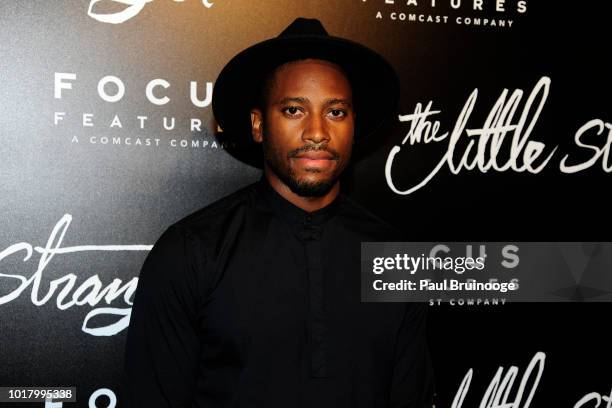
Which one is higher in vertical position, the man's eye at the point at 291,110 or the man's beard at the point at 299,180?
the man's eye at the point at 291,110

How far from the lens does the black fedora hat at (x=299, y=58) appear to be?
1702 mm

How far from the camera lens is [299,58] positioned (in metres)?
1.70

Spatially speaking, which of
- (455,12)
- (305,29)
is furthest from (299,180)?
(455,12)

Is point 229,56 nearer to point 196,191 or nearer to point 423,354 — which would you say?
point 196,191

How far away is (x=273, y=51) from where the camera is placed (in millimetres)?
1729

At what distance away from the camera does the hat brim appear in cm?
171

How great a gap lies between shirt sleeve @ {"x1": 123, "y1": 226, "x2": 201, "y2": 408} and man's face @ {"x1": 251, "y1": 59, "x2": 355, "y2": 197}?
35 centimetres

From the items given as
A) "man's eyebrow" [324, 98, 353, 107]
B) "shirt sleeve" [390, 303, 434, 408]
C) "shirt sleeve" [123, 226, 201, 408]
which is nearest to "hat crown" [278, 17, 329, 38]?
"man's eyebrow" [324, 98, 353, 107]

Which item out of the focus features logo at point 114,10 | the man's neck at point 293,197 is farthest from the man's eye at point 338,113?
the focus features logo at point 114,10

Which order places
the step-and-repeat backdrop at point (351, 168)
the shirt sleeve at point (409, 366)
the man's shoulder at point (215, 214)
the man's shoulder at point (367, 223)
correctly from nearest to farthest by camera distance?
the man's shoulder at point (215, 214) → the shirt sleeve at point (409, 366) → the man's shoulder at point (367, 223) → the step-and-repeat backdrop at point (351, 168)

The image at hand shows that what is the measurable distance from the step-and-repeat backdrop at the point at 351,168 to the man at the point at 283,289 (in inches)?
19.7

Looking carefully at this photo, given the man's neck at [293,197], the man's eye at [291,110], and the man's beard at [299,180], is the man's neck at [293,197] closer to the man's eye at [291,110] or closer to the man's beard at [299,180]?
the man's beard at [299,180]

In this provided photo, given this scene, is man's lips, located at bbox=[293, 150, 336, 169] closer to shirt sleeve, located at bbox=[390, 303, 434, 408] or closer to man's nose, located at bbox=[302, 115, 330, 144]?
man's nose, located at bbox=[302, 115, 330, 144]

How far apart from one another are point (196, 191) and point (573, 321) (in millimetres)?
1539
